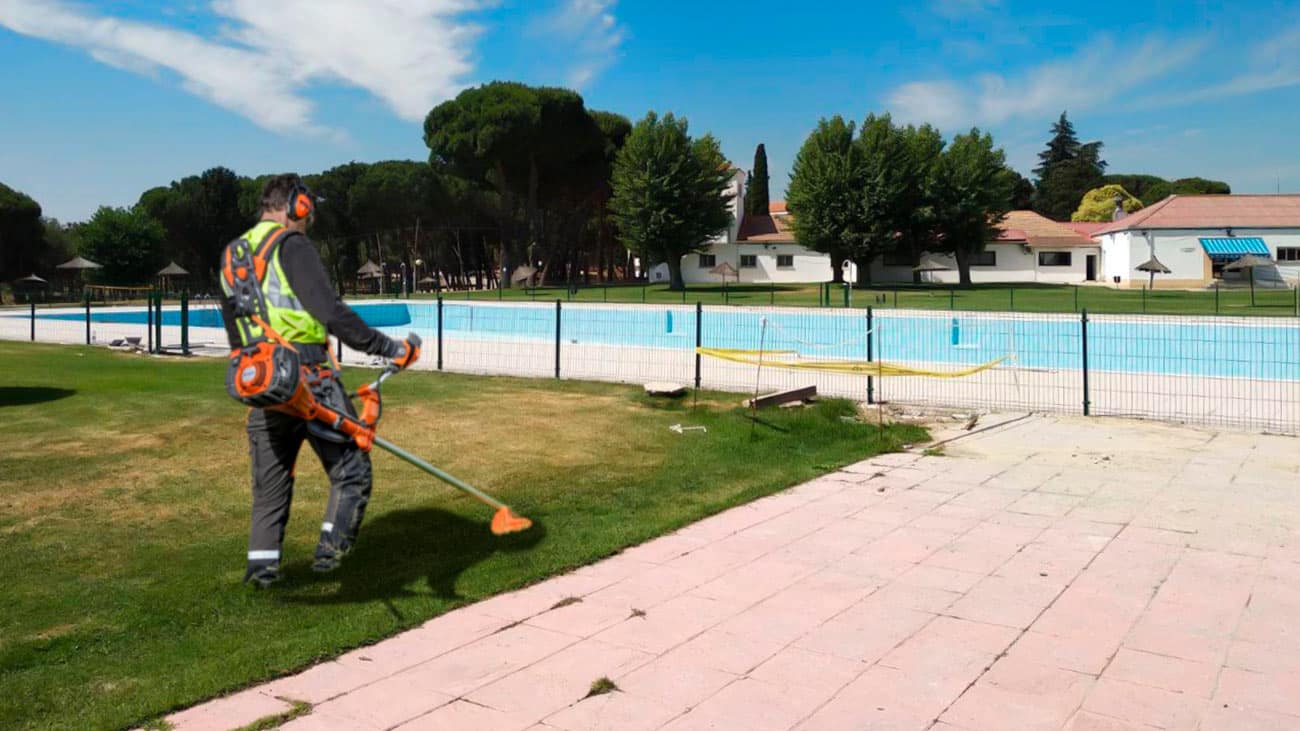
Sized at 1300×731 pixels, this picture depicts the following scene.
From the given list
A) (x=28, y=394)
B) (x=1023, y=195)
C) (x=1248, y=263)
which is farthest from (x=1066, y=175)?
(x=28, y=394)

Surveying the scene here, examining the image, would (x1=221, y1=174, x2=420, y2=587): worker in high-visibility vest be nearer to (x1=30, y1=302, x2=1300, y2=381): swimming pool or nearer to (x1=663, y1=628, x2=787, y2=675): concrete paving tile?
(x1=663, y1=628, x2=787, y2=675): concrete paving tile

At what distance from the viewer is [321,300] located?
4723mm

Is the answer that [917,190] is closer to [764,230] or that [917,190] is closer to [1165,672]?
[764,230]

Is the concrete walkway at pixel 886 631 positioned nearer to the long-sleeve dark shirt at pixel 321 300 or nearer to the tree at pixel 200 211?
the long-sleeve dark shirt at pixel 321 300

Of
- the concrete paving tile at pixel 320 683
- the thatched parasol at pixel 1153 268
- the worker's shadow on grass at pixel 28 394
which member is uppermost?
the thatched parasol at pixel 1153 268

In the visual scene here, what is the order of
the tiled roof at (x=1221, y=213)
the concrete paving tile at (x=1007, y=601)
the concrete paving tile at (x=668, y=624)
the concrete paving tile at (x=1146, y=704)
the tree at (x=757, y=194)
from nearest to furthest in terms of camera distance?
the concrete paving tile at (x=1146, y=704)
the concrete paving tile at (x=668, y=624)
the concrete paving tile at (x=1007, y=601)
the tiled roof at (x=1221, y=213)
the tree at (x=757, y=194)

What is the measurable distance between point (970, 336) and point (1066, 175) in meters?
82.7

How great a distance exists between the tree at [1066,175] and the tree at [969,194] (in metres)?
40.7

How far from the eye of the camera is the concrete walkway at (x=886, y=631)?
4.00 meters

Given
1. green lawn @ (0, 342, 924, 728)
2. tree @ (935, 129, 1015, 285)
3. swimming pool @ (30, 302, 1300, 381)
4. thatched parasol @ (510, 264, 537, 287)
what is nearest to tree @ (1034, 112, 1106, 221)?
tree @ (935, 129, 1015, 285)

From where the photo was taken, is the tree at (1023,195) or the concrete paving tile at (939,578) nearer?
the concrete paving tile at (939,578)

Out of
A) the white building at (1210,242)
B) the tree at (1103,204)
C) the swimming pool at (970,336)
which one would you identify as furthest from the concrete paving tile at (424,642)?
the tree at (1103,204)

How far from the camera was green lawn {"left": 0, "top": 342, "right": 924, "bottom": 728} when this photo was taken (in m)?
Answer: 4.48

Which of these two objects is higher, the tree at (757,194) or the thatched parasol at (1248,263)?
the tree at (757,194)
